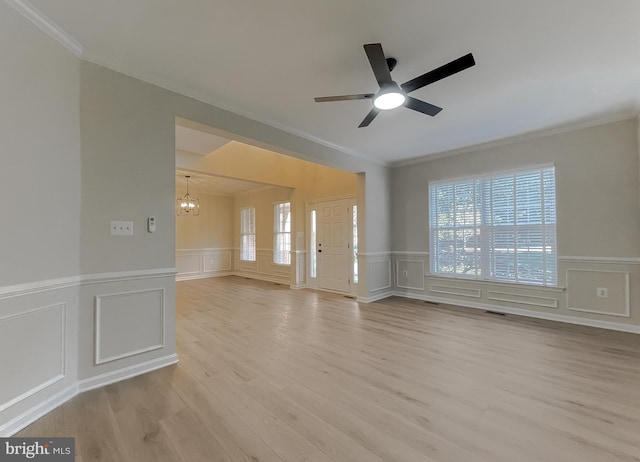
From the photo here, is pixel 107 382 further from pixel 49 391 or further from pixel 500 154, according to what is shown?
pixel 500 154

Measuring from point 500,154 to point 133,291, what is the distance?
5248 mm

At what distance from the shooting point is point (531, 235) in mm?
4125

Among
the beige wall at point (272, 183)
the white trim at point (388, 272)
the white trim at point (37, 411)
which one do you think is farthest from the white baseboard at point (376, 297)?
the white trim at point (37, 411)

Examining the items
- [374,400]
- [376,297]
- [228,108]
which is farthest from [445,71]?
[376,297]

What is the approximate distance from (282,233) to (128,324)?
5.33 metres

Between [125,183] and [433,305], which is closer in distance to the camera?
[125,183]

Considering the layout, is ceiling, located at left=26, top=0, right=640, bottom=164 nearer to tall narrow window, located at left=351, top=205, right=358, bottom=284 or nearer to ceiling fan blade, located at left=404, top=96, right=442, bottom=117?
ceiling fan blade, located at left=404, top=96, right=442, bottom=117

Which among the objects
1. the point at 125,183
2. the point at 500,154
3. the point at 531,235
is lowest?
the point at 531,235

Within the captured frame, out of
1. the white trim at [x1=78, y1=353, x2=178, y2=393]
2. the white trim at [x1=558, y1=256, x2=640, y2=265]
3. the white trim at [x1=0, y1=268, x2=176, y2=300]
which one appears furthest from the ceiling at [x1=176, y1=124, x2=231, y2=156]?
the white trim at [x1=558, y1=256, x2=640, y2=265]

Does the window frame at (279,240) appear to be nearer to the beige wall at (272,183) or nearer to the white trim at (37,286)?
the beige wall at (272,183)

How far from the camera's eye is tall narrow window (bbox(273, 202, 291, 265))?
7477 millimetres

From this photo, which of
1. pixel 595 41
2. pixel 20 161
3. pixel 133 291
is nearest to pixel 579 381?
pixel 595 41

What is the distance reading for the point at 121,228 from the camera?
2.38 meters

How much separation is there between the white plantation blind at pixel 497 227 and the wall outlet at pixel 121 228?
4.66 meters
